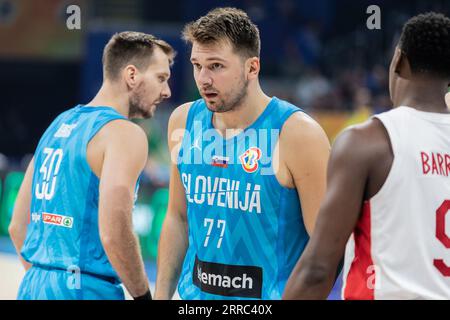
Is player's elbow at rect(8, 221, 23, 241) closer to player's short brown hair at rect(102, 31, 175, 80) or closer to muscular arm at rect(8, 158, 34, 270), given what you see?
muscular arm at rect(8, 158, 34, 270)

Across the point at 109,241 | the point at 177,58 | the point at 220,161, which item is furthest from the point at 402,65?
the point at 177,58

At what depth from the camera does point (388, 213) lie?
9.66 feet

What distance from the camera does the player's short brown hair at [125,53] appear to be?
4.61 m

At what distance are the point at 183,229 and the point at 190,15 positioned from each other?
41.8ft

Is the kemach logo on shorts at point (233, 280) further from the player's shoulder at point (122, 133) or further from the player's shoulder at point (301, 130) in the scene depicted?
the player's shoulder at point (122, 133)

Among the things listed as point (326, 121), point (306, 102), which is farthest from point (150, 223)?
point (306, 102)

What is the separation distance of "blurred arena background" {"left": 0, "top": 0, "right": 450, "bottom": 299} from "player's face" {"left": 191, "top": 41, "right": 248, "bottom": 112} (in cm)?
821

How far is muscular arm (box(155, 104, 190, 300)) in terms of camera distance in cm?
429

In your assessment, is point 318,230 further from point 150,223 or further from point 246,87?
point 150,223

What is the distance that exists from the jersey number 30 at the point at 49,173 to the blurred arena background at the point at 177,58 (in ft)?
25.7

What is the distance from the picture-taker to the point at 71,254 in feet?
13.7

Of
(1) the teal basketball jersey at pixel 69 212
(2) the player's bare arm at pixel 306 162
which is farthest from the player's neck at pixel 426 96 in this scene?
(1) the teal basketball jersey at pixel 69 212

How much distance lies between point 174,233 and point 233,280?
1.82 feet

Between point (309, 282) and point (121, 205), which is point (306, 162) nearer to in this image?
point (121, 205)
